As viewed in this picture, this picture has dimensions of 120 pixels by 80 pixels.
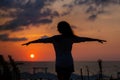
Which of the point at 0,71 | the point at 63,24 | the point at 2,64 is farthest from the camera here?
the point at 0,71

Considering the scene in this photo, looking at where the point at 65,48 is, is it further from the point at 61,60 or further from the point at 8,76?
the point at 8,76

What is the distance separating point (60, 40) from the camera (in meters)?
10.2

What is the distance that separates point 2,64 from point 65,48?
19.2 ft

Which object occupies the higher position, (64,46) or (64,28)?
(64,28)

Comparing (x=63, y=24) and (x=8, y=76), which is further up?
(x=63, y=24)

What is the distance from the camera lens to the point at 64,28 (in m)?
10.1

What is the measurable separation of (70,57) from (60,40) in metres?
0.48

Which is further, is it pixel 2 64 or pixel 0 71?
pixel 0 71

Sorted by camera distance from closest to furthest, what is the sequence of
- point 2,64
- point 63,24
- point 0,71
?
point 63,24, point 2,64, point 0,71

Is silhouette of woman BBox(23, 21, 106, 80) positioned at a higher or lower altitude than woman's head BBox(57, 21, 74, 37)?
lower

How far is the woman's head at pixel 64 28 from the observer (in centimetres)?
1015

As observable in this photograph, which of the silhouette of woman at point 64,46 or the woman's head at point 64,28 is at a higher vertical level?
the woman's head at point 64,28

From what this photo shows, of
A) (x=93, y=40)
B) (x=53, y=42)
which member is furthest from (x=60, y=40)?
(x=93, y=40)

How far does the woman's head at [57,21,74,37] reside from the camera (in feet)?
33.3
